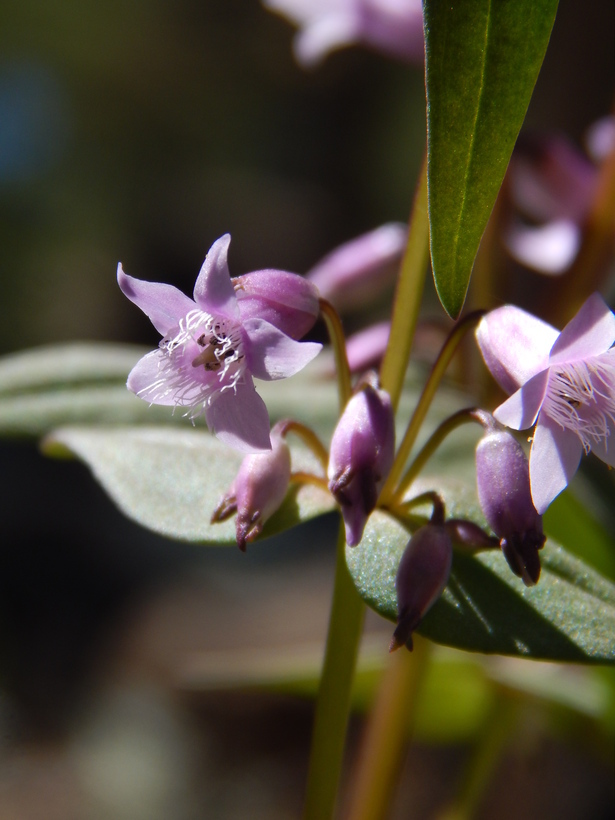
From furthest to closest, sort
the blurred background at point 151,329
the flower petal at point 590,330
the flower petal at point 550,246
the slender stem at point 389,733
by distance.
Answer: the blurred background at point 151,329 → the flower petal at point 550,246 → the slender stem at point 389,733 → the flower petal at point 590,330

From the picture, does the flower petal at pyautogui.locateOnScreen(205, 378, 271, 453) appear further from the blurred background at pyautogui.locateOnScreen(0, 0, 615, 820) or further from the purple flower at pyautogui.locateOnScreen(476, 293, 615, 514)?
the blurred background at pyautogui.locateOnScreen(0, 0, 615, 820)

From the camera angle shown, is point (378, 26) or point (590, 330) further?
point (378, 26)

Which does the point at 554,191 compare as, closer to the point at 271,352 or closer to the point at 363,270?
the point at 363,270

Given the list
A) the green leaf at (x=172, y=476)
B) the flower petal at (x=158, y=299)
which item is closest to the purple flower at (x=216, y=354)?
the flower petal at (x=158, y=299)

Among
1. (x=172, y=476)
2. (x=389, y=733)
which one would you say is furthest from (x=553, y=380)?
(x=389, y=733)

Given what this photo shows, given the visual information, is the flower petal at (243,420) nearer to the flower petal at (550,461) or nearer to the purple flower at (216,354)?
the purple flower at (216,354)

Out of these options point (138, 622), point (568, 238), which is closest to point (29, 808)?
point (138, 622)
